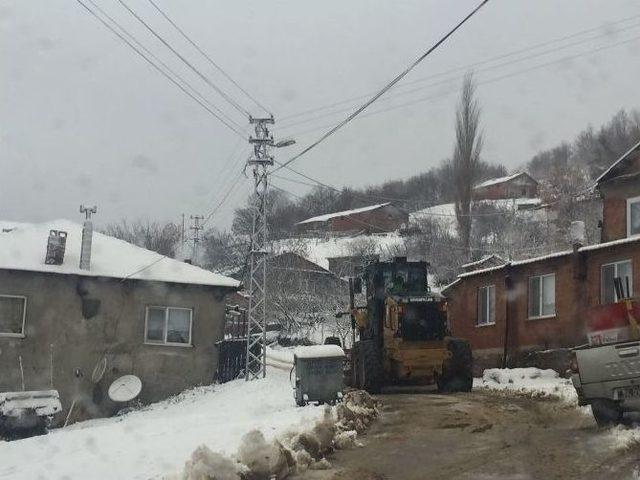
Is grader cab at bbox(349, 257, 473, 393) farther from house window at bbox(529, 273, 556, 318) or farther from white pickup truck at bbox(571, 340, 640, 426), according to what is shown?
house window at bbox(529, 273, 556, 318)

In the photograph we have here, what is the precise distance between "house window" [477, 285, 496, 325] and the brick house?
35.9 m

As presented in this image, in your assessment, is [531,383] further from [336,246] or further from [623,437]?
[336,246]

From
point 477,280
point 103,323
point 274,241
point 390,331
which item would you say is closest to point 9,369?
point 103,323

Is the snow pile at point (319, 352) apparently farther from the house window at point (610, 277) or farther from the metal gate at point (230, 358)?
the metal gate at point (230, 358)

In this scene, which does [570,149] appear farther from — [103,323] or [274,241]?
[103,323]

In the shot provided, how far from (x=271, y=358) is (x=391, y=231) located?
4038 cm

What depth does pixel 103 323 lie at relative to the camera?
25688 mm

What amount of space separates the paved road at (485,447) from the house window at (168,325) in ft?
46.3

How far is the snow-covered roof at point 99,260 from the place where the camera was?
987 inches

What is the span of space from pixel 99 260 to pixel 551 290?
15.0 metres

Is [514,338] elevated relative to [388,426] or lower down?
elevated

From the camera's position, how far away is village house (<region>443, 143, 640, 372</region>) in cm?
2192

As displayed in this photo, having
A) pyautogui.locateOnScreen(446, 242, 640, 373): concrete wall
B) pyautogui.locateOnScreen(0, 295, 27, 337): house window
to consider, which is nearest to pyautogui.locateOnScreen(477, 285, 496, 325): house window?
pyautogui.locateOnScreen(446, 242, 640, 373): concrete wall

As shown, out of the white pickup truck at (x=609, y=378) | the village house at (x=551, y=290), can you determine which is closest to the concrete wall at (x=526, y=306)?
the village house at (x=551, y=290)
